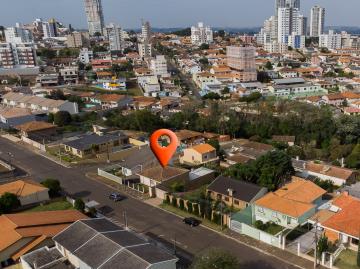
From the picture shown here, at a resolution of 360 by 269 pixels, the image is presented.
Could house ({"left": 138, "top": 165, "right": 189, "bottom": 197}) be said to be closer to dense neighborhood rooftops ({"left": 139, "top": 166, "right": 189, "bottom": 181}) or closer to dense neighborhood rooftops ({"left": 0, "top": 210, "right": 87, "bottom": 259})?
dense neighborhood rooftops ({"left": 139, "top": 166, "right": 189, "bottom": 181})

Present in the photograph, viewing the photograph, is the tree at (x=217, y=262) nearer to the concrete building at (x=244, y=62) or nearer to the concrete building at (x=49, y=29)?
the concrete building at (x=244, y=62)

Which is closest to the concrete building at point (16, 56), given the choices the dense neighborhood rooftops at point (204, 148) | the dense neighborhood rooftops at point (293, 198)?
the dense neighborhood rooftops at point (204, 148)

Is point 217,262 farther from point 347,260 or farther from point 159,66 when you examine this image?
point 159,66

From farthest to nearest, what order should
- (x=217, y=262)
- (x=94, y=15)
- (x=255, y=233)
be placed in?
(x=94, y=15) < (x=255, y=233) < (x=217, y=262)

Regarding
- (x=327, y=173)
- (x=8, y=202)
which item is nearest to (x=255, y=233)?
(x=327, y=173)

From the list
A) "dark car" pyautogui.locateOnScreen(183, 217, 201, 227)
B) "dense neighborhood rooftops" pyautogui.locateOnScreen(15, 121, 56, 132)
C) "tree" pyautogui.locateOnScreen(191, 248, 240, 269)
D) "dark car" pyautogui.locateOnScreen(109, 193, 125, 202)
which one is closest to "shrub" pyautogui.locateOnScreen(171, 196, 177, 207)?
"dark car" pyautogui.locateOnScreen(183, 217, 201, 227)

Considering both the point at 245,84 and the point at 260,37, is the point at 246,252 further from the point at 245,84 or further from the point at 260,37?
the point at 260,37

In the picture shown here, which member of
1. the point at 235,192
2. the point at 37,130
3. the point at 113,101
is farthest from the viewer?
the point at 113,101

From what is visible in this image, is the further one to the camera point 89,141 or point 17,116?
point 17,116
